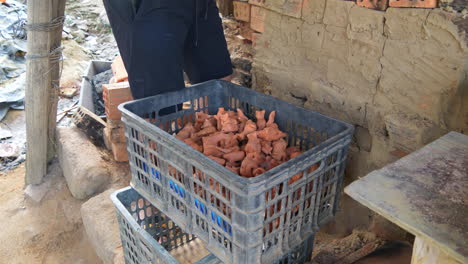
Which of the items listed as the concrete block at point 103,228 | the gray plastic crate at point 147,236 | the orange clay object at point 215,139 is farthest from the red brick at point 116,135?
the orange clay object at point 215,139

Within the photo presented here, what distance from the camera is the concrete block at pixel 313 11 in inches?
79.7

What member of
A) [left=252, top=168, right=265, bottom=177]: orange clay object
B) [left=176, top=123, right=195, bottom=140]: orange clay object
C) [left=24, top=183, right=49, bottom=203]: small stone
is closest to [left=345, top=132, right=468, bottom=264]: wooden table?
[left=252, top=168, right=265, bottom=177]: orange clay object

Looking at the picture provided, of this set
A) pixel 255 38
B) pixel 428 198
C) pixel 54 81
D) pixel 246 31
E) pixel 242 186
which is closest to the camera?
pixel 428 198

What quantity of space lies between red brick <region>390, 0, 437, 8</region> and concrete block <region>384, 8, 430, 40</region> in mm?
17

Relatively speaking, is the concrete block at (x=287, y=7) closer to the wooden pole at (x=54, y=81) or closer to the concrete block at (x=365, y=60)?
the concrete block at (x=365, y=60)

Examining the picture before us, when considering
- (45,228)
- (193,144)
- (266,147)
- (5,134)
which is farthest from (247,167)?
(5,134)

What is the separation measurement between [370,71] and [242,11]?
110 centimetres

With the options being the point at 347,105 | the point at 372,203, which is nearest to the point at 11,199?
the point at 347,105

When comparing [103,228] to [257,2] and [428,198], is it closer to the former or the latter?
[257,2]

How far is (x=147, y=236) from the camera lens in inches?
71.0

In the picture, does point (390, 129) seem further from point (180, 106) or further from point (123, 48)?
point (123, 48)

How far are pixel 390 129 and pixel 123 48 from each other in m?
1.42

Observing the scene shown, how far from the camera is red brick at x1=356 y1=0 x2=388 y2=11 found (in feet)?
5.62

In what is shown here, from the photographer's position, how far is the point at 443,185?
103 cm
